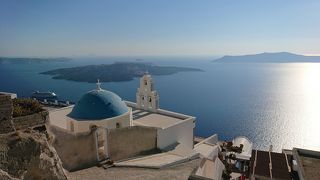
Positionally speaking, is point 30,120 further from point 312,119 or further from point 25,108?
point 312,119

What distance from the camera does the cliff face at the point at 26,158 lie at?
185 inches

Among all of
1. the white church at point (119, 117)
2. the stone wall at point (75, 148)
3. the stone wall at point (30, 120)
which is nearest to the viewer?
the stone wall at point (30, 120)

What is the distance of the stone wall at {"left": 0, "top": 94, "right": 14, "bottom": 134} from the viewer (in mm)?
6168

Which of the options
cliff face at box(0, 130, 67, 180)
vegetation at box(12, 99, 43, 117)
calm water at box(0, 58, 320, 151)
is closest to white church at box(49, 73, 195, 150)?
vegetation at box(12, 99, 43, 117)

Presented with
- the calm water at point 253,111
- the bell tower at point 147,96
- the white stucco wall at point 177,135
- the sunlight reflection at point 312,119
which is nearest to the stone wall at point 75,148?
the white stucco wall at point 177,135

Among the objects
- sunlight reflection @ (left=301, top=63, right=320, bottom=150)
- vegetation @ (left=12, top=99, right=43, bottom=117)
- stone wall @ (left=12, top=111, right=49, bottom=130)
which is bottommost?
sunlight reflection @ (left=301, top=63, right=320, bottom=150)

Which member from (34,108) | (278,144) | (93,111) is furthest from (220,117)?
(34,108)

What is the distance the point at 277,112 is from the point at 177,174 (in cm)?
6598

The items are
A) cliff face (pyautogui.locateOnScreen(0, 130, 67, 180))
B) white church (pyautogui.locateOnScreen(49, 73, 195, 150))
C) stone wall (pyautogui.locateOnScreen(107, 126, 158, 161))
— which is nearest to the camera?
cliff face (pyautogui.locateOnScreen(0, 130, 67, 180))

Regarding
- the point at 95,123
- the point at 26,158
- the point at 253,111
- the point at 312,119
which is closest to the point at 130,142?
the point at 95,123

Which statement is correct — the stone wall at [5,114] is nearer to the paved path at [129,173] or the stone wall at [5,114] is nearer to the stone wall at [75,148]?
the paved path at [129,173]

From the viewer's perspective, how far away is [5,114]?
20.5 feet

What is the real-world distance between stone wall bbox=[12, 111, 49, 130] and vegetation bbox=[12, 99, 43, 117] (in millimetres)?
193

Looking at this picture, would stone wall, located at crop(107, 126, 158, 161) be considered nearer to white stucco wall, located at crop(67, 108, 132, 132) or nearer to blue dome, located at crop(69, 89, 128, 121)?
white stucco wall, located at crop(67, 108, 132, 132)
